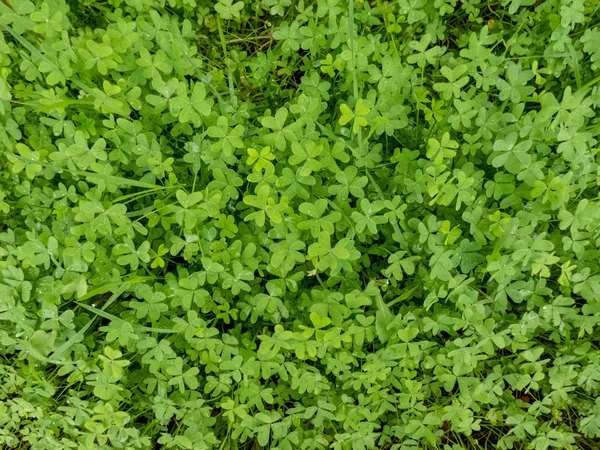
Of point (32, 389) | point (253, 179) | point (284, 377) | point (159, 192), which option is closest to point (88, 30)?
→ point (159, 192)

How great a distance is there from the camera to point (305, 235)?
248 centimetres

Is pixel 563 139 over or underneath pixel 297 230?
over

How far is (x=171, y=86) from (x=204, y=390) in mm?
1563

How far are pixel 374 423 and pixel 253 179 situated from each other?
1410 millimetres

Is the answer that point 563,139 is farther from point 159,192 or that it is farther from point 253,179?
point 159,192

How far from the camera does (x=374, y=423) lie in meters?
2.52

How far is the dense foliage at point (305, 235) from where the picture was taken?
2375 millimetres

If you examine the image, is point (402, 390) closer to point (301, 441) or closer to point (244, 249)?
point (301, 441)

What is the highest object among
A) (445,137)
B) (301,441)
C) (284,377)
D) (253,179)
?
(445,137)

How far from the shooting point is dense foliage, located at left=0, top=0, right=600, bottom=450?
238 centimetres

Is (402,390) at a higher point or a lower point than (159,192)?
lower

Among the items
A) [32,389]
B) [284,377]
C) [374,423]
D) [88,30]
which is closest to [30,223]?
[32,389]

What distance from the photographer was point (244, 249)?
2457mm

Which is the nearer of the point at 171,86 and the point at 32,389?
the point at 171,86
